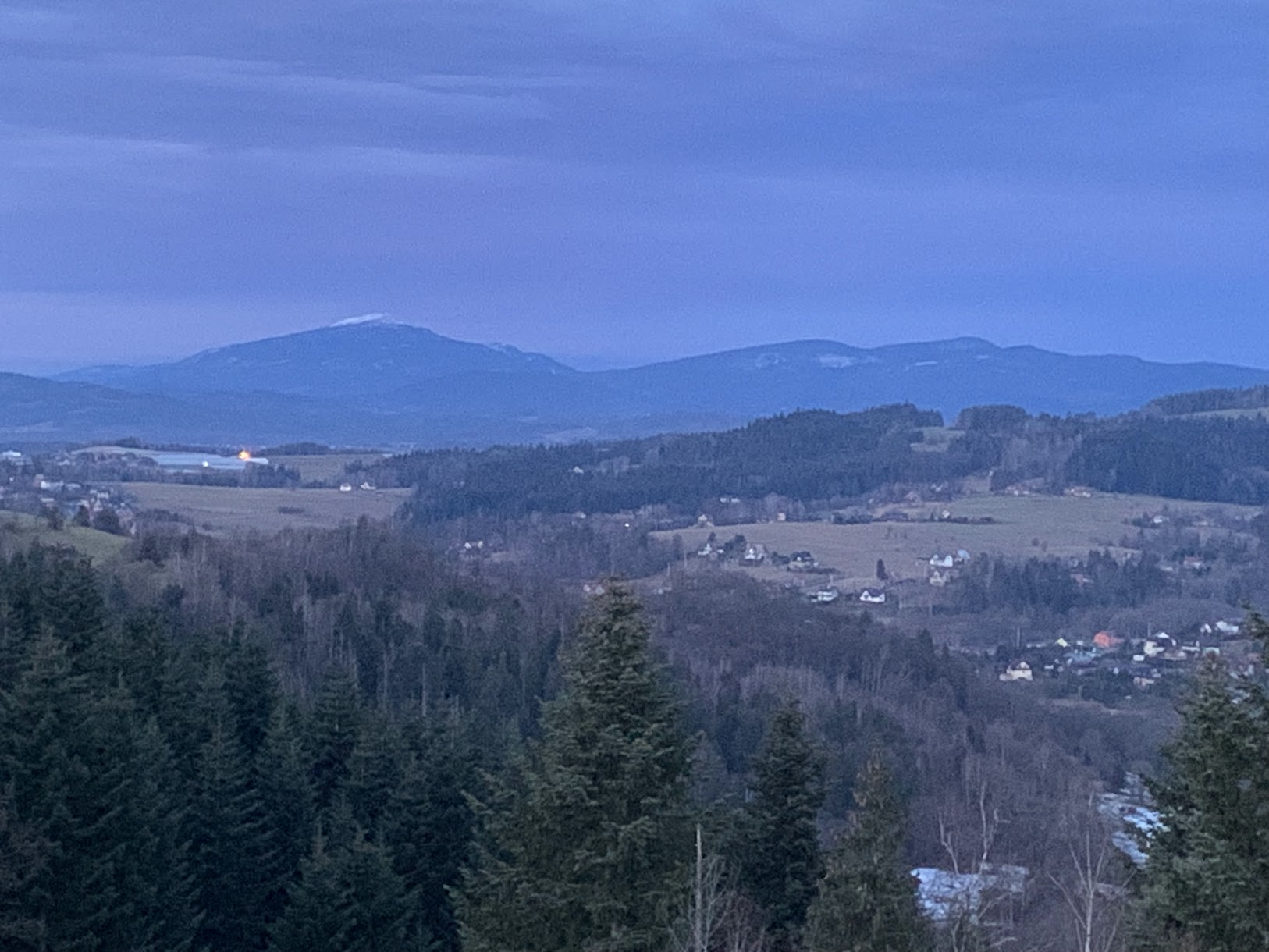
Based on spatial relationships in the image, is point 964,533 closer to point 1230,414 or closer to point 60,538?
point 1230,414

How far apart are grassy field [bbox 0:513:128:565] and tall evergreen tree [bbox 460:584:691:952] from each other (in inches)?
1630

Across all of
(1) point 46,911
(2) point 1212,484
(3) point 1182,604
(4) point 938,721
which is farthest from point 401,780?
(2) point 1212,484

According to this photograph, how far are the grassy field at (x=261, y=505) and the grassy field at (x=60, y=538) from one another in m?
19.3

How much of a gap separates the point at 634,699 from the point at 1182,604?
73113 millimetres

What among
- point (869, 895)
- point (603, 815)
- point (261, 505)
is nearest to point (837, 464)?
point (261, 505)

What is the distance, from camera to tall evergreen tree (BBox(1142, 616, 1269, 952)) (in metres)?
11.4

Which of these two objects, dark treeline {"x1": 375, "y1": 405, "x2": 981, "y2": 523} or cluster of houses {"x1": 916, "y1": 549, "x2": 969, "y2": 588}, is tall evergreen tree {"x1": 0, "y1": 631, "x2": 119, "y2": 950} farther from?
dark treeline {"x1": 375, "y1": 405, "x2": 981, "y2": 523}

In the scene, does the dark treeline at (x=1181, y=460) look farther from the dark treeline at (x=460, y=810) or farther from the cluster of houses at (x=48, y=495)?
the dark treeline at (x=460, y=810)

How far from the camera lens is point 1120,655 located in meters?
70.5

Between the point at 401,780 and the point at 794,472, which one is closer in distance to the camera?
the point at 401,780

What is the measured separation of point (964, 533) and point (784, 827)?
8226 cm

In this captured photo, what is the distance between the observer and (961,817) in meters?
35.8

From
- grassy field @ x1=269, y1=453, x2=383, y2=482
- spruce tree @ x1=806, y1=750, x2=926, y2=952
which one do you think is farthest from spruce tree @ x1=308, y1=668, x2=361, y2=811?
grassy field @ x1=269, y1=453, x2=383, y2=482

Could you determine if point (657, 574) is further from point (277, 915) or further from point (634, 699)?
point (634, 699)
